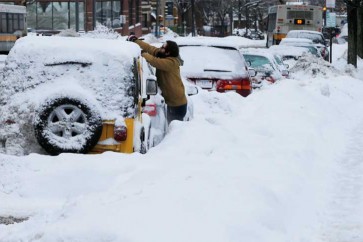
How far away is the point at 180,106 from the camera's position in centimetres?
1297

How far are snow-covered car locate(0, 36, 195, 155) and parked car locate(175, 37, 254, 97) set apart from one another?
633 centimetres

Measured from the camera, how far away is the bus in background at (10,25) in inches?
1720

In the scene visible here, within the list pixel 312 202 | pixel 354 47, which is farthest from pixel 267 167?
pixel 354 47

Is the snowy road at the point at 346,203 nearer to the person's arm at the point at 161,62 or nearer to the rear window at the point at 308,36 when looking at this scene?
the person's arm at the point at 161,62

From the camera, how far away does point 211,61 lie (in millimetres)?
16359

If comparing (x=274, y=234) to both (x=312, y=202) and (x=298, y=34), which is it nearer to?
(x=312, y=202)

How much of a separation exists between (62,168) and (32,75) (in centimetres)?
140

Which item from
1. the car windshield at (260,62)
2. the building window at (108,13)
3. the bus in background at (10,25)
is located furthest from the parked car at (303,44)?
the building window at (108,13)

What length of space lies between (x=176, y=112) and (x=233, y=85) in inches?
156

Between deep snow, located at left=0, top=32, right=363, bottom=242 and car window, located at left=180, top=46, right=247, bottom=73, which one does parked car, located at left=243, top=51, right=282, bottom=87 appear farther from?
deep snow, located at left=0, top=32, right=363, bottom=242

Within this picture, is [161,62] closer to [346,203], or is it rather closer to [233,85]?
[346,203]

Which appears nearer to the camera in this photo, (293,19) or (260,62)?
(260,62)

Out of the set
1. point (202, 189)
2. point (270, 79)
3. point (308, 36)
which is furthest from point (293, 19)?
point (202, 189)

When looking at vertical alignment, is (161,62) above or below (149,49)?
below
